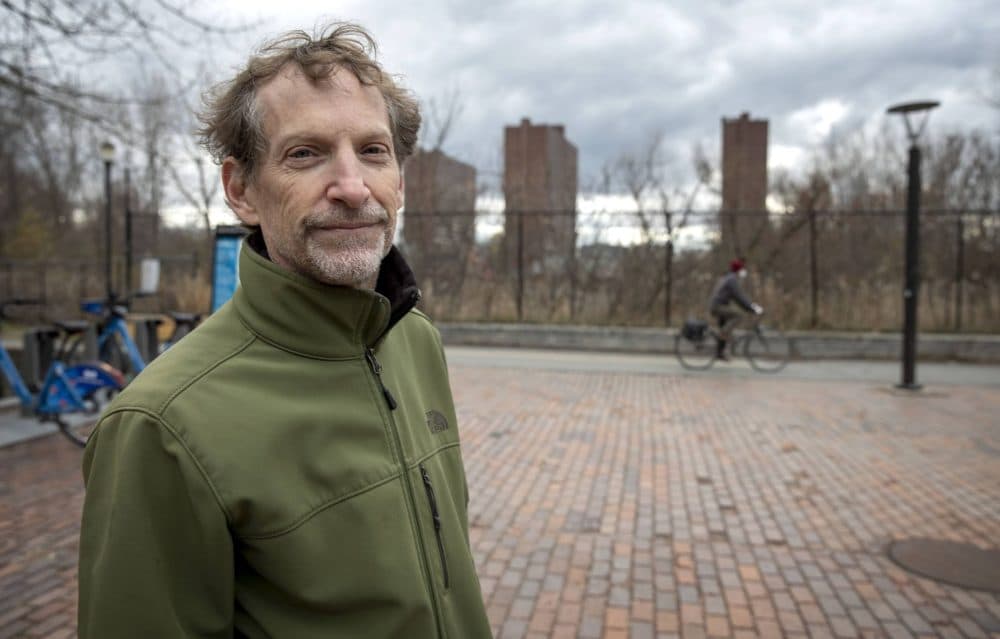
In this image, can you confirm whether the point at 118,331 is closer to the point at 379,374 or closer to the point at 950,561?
the point at 379,374

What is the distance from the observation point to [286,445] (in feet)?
4.28

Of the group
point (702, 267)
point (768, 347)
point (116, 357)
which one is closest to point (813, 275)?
point (702, 267)

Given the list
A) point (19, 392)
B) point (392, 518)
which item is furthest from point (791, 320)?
point (392, 518)

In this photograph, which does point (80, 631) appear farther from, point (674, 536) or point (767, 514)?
point (767, 514)

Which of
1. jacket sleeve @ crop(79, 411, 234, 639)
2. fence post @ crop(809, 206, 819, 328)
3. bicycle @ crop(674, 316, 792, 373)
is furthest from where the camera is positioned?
fence post @ crop(809, 206, 819, 328)

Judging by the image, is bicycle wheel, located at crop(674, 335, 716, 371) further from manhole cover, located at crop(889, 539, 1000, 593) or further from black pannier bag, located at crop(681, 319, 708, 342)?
manhole cover, located at crop(889, 539, 1000, 593)

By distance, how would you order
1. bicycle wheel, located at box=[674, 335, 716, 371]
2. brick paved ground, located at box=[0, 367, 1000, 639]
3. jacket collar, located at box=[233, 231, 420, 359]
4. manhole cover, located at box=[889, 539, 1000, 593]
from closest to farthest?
1. jacket collar, located at box=[233, 231, 420, 359]
2. brick paved ground, located at box=[0, 367, 1000, 639]
3. manhole cover, located at box=[889, 539, 1000, 593]
4. bicycle wheel, located at box=[674, 335, 716, 371]

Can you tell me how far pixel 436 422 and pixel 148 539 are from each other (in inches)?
28.2

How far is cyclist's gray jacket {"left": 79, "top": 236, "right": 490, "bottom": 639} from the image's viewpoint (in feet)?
3.87

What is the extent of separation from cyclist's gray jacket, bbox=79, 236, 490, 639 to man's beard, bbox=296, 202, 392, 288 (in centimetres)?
4

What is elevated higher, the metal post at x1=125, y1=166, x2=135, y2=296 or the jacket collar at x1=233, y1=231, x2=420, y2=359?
the metal post at x1=125, y1=166, x2=135, y2=296

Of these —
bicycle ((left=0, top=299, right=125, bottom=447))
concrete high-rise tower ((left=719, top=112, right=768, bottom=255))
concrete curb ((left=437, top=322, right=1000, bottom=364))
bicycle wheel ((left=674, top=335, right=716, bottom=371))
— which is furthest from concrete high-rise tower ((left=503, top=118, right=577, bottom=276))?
bicycle ((left=0, top=299, right=125, bottom=447))

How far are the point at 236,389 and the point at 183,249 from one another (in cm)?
2115

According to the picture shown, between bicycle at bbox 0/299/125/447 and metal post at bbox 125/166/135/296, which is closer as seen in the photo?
bicycle at bbox 0/299/125/447
